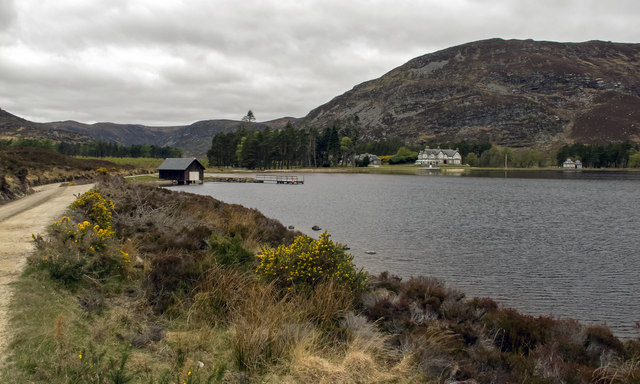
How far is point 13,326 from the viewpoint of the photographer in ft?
19.7

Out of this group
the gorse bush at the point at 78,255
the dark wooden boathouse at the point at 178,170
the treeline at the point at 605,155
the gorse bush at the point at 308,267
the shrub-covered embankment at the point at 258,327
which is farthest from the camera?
the treeline at the point at 605,155

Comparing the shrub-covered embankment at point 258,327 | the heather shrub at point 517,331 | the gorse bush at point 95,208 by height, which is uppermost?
the gorse bush at point 95,208

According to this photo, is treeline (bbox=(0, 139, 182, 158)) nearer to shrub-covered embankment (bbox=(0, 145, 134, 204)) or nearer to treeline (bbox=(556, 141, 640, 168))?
shrub-covered embankment (bbox=(0, 145, 134, 204))

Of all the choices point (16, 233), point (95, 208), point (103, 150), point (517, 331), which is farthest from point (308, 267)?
point (103, 150)

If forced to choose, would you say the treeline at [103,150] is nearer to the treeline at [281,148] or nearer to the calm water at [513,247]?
the treeline at [281,148]

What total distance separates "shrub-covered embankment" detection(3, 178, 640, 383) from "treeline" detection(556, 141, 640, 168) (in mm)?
174465

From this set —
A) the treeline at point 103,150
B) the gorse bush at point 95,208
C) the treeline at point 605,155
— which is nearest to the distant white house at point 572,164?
the treeline at point 605,155

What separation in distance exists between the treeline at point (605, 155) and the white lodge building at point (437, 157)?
43225 millimetres

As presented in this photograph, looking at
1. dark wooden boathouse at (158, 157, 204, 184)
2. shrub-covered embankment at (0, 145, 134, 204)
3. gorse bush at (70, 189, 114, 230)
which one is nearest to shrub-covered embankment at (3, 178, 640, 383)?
gorse bush at (70, 189, 114, 230)

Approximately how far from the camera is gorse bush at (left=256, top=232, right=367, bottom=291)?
9615 mm

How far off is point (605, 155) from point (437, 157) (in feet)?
211

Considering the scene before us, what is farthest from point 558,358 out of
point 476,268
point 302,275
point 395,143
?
point 395,143

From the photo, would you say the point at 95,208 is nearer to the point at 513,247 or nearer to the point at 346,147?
the point at 513,247

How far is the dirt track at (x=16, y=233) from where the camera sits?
6.88m
